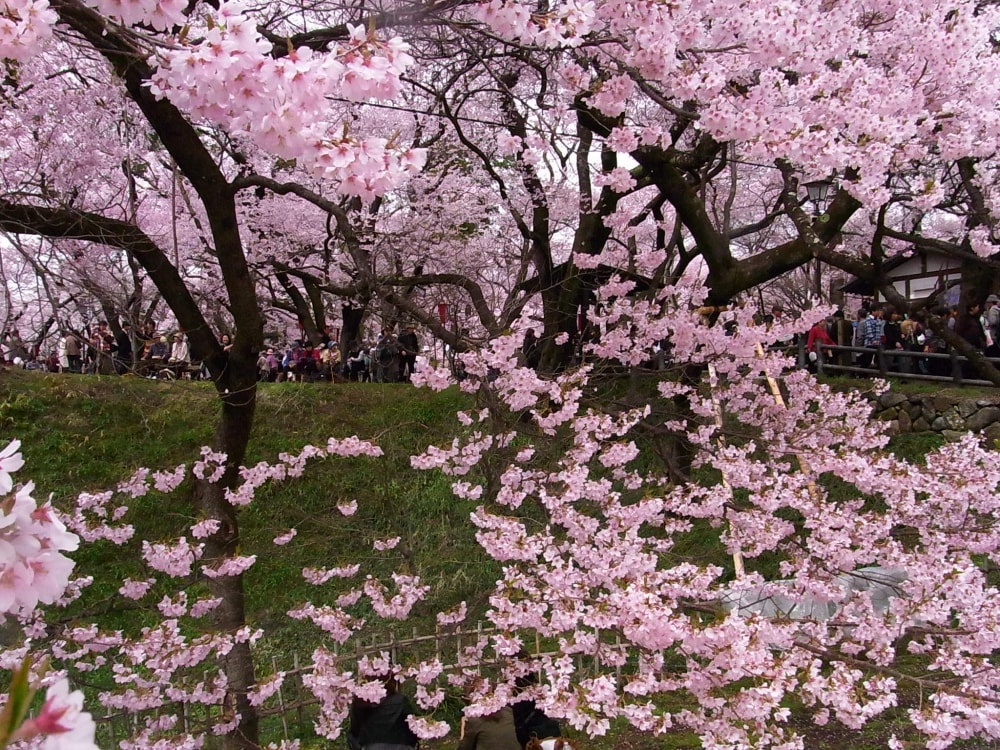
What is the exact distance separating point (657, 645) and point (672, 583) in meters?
0.31

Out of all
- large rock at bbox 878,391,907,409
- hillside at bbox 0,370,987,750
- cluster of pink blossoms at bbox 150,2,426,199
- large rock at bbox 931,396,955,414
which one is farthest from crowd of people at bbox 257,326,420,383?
cluster of pink blossoms at bbox 150,2,426,199

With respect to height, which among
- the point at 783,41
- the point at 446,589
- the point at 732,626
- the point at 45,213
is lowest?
the point at 446,589

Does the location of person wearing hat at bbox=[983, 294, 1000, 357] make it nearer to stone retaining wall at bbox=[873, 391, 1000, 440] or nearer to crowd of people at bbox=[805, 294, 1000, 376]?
crowd of people at bbox=[805, 294, 1000, 376]

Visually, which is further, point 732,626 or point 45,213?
point 45,213

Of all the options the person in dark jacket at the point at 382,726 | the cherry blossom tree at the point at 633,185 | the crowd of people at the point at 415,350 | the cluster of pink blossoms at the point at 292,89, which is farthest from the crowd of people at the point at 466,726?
the crowd of people at the point at 415,350

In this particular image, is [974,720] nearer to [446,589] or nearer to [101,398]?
[446,589]

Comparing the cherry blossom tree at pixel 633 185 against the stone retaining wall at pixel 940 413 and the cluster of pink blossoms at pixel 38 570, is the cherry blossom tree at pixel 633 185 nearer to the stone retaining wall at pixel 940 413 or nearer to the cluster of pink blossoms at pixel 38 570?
the cluster of pink blossoms at pixel 38 570

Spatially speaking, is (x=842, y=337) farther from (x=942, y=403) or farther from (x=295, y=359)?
(x=295, y=359)

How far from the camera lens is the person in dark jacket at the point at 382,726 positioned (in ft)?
14.7

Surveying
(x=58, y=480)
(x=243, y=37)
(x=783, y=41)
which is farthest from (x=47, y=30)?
(x=58, y=480)

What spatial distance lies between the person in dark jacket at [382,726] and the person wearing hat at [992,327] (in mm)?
9836

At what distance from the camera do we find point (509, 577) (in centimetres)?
420

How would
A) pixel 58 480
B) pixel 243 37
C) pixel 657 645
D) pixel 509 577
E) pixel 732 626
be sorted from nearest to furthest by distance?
pixel 243 37
pixel 732 626
pixel 657 645
pixel 509 577
pixel 58 480

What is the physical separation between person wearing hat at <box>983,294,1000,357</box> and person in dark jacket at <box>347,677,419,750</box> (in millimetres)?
9836
